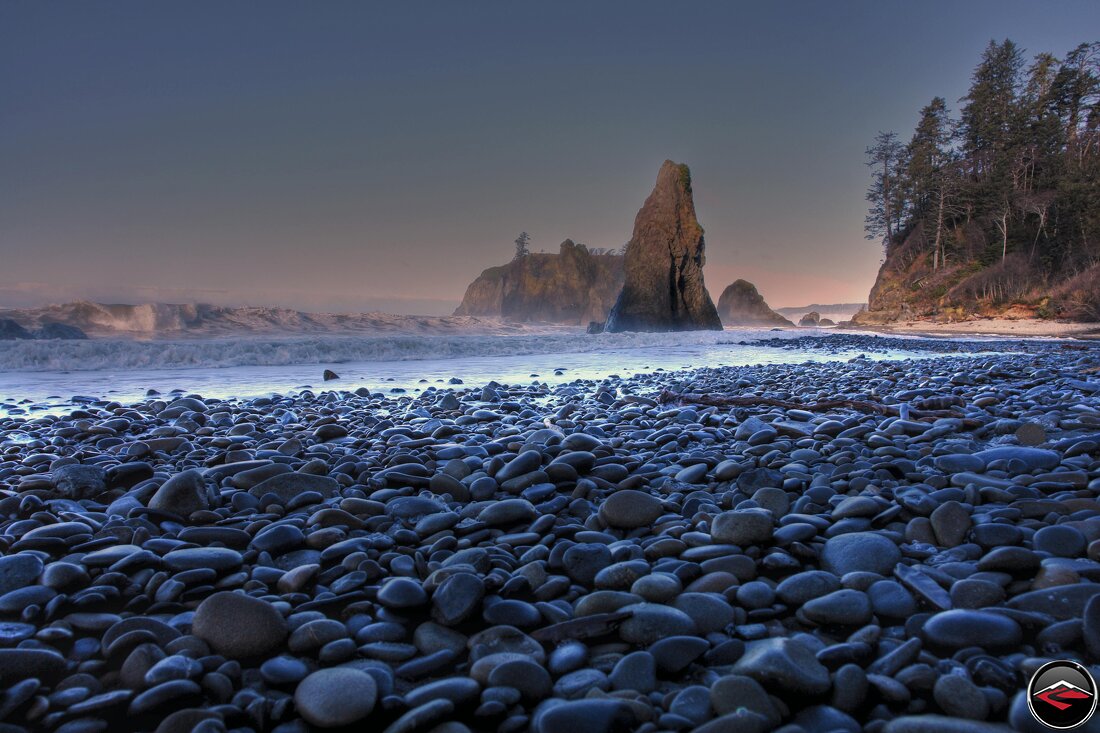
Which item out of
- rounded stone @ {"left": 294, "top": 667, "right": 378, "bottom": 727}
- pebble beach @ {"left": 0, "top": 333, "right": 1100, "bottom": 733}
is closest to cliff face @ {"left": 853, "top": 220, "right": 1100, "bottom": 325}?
pebble beach @ {"left": 0, "top": 333, "right": 1100, "bottom": 733}

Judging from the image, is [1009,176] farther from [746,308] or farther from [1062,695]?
[1062,695]

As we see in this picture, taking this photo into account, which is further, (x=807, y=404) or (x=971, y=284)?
(x=971, y=284)

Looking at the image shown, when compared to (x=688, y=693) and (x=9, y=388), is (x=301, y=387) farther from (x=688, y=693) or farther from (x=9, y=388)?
(x=688, y=693)

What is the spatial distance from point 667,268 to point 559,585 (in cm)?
3764

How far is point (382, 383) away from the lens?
319 inches

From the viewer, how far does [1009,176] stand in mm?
37219

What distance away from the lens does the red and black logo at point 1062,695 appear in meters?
1.05

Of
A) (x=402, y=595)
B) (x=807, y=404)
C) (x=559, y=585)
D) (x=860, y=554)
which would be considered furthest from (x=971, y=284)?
(x=402, y=595)

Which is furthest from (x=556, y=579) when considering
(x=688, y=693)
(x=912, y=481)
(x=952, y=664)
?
(x=912, y=481)

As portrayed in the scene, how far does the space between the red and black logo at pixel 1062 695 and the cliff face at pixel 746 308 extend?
68.1 m

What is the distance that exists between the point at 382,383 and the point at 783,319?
218 ft

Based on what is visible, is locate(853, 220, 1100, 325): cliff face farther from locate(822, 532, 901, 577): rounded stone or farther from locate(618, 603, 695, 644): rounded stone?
locate(618, 603, 695, 644): rounded stone

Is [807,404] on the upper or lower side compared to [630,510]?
upper

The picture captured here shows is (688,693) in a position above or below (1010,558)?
below
